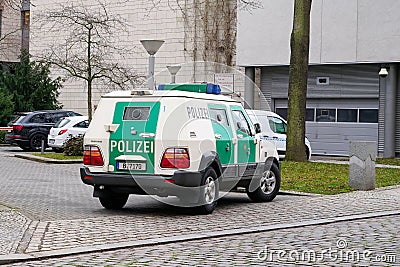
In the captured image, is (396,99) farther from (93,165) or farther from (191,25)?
(93,165)

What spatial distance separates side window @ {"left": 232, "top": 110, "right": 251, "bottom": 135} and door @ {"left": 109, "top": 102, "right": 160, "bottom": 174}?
189 centimetres

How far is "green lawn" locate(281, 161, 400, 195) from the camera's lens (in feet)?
58.9

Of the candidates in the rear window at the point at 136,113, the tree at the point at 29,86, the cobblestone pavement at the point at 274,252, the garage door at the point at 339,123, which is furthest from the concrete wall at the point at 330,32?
the cobblestone pavement at the point at 274,252

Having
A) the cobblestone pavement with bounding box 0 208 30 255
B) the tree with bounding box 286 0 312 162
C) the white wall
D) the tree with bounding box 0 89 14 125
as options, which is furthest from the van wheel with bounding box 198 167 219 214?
the tree with bounding box 0 89 14 125

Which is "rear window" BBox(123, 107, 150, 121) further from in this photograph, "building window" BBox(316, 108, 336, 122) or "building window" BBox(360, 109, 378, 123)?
"building window" BBox(316, 108, 336, 122)

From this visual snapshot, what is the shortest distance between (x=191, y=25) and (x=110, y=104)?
86.0 ft

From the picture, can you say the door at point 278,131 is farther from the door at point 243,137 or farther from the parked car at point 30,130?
the door at point 243,137

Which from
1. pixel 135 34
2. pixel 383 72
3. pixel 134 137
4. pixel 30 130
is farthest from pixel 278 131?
pixel 135 34

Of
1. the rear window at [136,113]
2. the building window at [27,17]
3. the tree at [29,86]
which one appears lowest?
the rear window at [136,113]

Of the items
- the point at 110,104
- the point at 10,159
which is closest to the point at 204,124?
the point at 110,104

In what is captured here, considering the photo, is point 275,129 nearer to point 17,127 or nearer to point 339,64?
point 339,64

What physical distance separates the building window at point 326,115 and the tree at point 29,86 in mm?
13772

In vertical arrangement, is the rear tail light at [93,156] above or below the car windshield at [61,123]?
below

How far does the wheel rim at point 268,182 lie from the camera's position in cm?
1530
